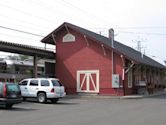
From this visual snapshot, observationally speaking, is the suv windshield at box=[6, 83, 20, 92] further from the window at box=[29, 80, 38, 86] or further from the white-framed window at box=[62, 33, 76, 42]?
the white-framed window at box=[62, 33, 76, 42]

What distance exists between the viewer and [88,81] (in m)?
38.8

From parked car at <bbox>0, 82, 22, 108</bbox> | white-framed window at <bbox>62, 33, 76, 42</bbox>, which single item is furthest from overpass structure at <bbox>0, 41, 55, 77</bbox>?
parked car at <bbox>0, 82, 22, 108</bbox>

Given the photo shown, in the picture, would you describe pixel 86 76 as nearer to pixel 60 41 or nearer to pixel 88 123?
pixel 60 41

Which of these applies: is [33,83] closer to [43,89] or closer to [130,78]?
[43,89]

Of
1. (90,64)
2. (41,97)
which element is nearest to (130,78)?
(90,64)

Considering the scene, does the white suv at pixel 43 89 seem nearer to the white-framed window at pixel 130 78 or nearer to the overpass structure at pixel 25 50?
the overpass structure at pixel 25 50

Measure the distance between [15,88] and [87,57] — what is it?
694 inches

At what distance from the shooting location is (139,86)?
41750mm

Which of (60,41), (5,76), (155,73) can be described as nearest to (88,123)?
(5,76)

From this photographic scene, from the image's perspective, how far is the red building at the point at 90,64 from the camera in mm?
37688

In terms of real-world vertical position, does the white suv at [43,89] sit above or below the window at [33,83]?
below

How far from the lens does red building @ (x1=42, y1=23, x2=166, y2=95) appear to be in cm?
3769

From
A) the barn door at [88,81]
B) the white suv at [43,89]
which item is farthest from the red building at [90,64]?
the white suv at [43,89]

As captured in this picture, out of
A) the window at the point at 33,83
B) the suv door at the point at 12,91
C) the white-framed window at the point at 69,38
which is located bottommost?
the suv door at the point at 12,91
